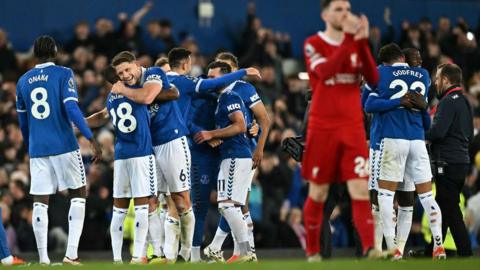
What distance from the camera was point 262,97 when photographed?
23.0m

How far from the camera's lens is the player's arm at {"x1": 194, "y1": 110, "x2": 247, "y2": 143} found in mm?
14164

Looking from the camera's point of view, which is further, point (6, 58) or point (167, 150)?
point (6, 58)

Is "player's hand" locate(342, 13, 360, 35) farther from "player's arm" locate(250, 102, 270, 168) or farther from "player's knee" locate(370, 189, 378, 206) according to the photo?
"player's knee" locate(370, 189, 378, 206)

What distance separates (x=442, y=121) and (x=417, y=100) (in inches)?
32.3

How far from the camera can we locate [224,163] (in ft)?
47.0

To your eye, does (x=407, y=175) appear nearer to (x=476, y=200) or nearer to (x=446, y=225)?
(x=446, y=225)

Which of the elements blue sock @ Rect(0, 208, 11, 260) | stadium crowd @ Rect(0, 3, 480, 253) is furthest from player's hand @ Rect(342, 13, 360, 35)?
stadium crowd @ Rect(0, 3, 480, 253)

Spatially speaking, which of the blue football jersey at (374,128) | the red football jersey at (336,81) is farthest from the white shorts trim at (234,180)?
the red football jersey at (336,81)

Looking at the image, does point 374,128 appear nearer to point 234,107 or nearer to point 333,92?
point 234,107

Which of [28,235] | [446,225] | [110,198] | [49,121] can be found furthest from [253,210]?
[49,121]

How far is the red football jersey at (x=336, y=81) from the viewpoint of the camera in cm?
1077

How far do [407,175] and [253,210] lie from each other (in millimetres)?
7056

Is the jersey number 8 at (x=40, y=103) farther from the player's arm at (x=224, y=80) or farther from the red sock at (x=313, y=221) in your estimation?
the red sock at (x=313, y=221)

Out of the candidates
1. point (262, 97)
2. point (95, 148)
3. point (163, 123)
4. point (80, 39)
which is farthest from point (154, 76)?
point (80, 39)
